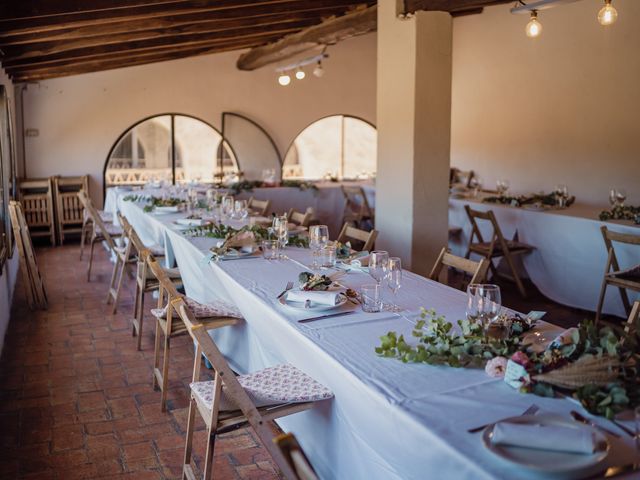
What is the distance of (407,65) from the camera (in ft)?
20.0

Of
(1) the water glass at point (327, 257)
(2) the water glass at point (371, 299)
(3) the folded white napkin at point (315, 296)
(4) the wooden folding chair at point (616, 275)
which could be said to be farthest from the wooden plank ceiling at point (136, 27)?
(2) the water glass at point (371, 299)

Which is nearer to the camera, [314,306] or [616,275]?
[314,306]

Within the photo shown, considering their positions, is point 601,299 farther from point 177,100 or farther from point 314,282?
point 177,100

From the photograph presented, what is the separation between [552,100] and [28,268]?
751 centimetres

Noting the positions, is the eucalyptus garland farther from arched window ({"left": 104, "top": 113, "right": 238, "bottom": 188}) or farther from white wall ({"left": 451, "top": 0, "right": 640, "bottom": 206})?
arched window ({"left": 104, "top": 113, "right": 238, "bottom": 188})

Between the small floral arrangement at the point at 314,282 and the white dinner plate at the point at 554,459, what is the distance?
155 centimetres

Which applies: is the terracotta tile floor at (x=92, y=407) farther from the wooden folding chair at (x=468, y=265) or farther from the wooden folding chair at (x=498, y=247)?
the wooden folding chair at (x=498, y=247)

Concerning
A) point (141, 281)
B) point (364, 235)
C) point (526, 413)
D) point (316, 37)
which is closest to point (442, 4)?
point (364, 235)

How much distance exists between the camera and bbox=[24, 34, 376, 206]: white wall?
1062 cm

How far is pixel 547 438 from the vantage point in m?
1.74

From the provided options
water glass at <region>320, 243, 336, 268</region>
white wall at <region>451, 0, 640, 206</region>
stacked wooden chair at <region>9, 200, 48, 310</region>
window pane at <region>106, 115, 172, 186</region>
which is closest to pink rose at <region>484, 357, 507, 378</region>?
water glass at <region>320, 243, 336, 268</region>

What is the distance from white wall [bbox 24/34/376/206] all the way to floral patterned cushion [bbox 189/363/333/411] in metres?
8.81

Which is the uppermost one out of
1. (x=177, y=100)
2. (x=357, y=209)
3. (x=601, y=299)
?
(x=177, y=100)

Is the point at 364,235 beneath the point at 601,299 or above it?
above
